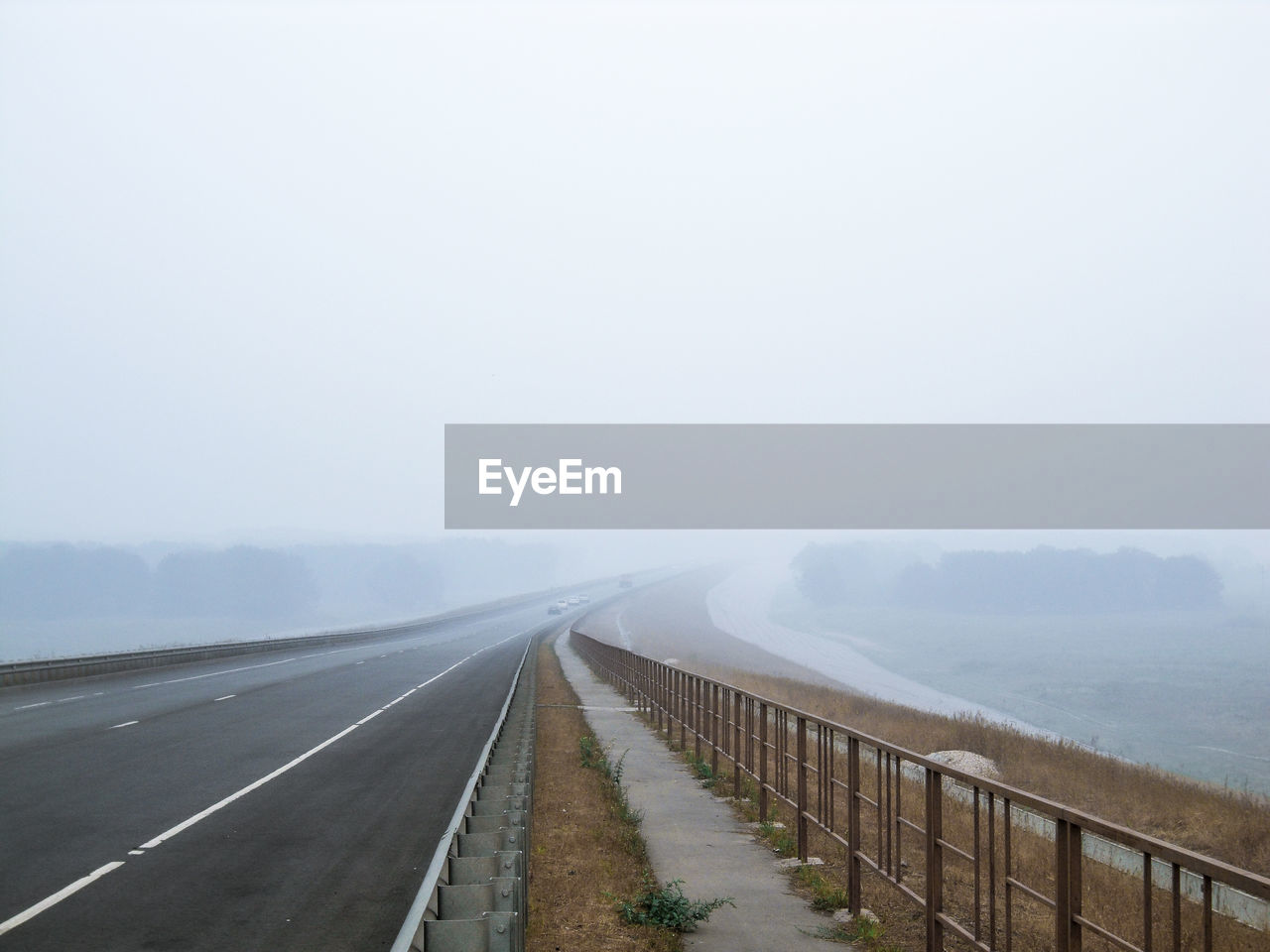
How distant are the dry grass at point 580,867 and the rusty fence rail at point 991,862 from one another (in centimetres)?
161

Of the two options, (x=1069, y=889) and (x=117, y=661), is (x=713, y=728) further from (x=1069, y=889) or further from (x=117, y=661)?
(x=117, y=661)

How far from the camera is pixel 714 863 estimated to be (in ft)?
31.7

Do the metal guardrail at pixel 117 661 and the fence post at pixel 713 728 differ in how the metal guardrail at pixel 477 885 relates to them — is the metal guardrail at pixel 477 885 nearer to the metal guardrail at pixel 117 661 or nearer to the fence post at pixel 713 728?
the fence post at pixel 713 728

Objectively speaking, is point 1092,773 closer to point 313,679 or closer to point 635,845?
point 635,845

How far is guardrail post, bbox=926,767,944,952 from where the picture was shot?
21.8 ft

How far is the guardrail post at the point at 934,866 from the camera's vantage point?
663cm

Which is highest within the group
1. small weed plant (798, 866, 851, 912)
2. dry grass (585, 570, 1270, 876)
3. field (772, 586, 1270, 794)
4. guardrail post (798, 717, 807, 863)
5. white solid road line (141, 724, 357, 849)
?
guardrail post (798, 717, 807, 863)

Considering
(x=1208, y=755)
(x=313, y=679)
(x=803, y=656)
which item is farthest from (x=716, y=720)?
(x=803, y=656)

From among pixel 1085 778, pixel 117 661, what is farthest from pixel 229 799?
pixel 117 661

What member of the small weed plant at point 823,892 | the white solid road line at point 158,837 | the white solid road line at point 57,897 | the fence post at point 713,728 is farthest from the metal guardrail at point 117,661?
the small weed plant at point 823,892

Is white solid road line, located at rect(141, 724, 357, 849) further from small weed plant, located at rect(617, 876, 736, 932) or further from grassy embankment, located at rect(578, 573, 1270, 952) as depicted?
grassy embankment, located at rect(578, 573, 1270, 952)

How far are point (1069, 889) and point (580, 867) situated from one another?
557 cm

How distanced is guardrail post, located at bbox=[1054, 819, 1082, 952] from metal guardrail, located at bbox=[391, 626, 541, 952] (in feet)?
8.60

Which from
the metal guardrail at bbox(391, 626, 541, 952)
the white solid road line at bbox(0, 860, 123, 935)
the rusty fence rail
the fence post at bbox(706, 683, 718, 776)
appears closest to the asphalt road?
the white solid road line at bbox(0, 860, 123, 935)
